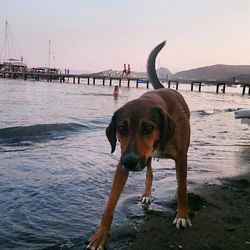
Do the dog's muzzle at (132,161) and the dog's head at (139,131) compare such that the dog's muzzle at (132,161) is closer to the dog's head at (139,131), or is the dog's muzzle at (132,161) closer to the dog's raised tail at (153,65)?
the dog's head at (139,131)

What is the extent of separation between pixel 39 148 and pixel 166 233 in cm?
723

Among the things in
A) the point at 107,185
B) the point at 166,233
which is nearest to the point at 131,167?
the point at 166,233

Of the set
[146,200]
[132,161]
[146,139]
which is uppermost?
[146,139]

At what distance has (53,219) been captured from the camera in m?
5.31

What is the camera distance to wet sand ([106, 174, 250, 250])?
436 centimetres

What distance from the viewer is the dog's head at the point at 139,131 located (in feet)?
12.8

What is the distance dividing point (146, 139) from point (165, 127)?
1.36ft

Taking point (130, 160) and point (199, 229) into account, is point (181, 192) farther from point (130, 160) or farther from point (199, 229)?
point (130, 160)

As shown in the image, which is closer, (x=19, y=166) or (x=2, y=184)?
(x=2, y=184)

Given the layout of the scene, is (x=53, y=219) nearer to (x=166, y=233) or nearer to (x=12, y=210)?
(x=12, y=210)

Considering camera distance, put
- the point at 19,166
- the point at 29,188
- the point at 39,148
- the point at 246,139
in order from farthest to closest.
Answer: the point at 246,139, the point at 39,148, the point at 19,166, the point at 29,188

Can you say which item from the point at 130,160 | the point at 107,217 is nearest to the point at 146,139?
the point at 130,160

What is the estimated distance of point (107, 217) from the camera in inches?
178

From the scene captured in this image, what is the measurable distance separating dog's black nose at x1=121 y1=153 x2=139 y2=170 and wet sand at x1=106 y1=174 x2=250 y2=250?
97cm
